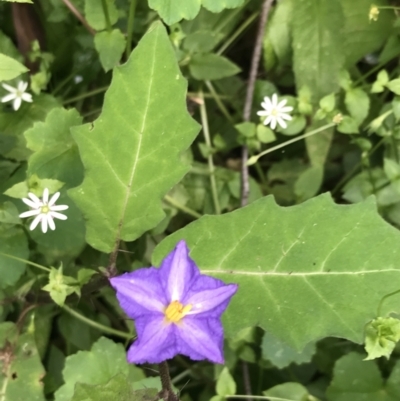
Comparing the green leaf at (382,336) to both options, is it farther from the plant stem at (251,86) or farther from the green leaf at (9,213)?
the green leaf at (9,213)

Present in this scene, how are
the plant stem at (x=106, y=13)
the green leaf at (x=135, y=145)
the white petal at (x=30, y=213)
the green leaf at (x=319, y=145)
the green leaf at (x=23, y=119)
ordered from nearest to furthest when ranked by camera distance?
the green leaf at (x=135, y=145) < the white petal at (x=30, y=213) < the plant stem at (x=106, y=13) < the green leaf at (x=23, y=119) < the green leaf at (x=319, y=145)

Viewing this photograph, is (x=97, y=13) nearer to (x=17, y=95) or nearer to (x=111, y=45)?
(x=111, y=45)

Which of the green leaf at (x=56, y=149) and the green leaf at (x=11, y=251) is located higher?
the green leaf at (x=56, y=149)

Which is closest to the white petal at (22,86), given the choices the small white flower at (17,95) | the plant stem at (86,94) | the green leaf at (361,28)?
the small white flower at (17,95)

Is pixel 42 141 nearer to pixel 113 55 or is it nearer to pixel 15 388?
pixel 113 55

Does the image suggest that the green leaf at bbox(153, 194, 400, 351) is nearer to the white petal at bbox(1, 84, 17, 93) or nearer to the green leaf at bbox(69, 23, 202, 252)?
the green leaf at bbox(69, 23, 202, 252)

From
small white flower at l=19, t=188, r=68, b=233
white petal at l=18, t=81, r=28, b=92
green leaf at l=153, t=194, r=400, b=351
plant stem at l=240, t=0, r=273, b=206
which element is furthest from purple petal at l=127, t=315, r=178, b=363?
white petal at l=18, t=81, r=28, b=92

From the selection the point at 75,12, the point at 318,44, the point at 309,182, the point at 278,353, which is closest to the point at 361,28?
the point at 318,44
